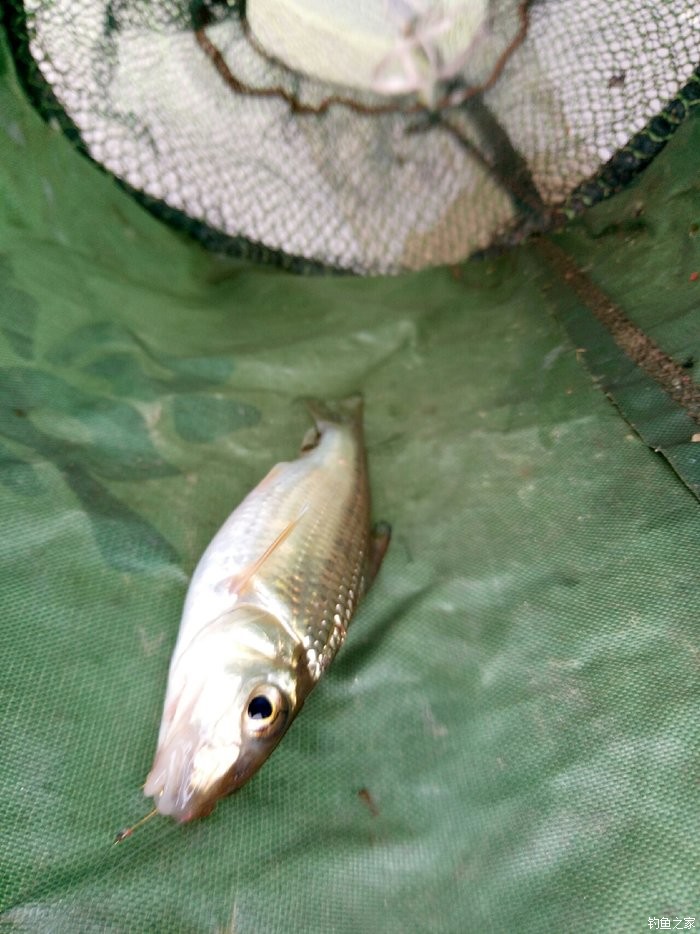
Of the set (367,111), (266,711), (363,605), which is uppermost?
(367,111)

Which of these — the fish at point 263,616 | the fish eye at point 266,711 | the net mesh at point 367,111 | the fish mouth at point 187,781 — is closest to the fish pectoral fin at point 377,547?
the fish at point 263,616

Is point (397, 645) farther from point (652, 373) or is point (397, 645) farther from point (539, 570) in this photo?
point (652, 373)

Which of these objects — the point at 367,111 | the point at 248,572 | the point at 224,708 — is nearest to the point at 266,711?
the point at 224,708

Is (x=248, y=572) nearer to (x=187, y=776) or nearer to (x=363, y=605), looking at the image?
(x=363, y=605)

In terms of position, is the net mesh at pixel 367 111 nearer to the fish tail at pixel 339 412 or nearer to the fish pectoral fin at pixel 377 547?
the fish tail at pixel 339 412

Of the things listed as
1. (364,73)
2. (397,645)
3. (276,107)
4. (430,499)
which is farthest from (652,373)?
(276,107)

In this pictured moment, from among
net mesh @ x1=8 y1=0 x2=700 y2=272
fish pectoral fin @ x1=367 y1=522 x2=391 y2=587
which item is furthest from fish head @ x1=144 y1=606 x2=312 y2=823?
net mesh @ x1=8 y1=0 x2=700 y2=272
